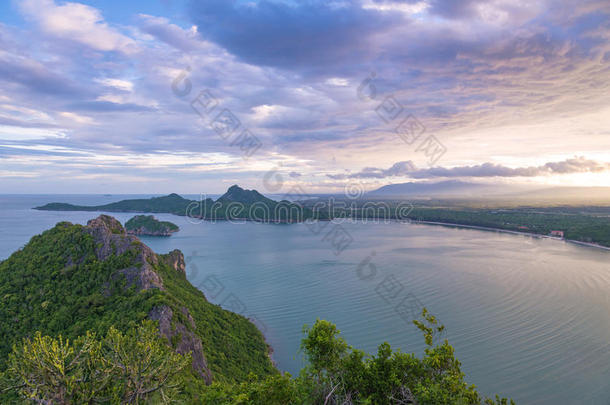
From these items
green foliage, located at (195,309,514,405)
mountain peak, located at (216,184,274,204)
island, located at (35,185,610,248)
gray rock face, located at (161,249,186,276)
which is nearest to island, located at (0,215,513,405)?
green foliage, located at (195,309,514,405)

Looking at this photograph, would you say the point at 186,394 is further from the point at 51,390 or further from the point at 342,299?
the point at 342,299

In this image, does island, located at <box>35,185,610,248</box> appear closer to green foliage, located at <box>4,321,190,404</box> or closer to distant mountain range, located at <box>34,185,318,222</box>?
distant mountain range, located at <box>34,185,318,222</box>

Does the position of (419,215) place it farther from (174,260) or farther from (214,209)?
(174,260)

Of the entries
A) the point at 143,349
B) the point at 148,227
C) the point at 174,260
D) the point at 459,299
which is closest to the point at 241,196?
the point at 148,227

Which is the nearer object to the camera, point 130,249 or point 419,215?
point 130,249

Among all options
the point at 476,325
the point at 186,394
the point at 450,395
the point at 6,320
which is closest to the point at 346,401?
the point at 450,395

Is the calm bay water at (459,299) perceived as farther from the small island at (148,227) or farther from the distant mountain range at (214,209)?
the distant mountain range at (214,209)
